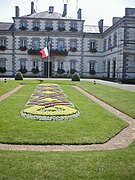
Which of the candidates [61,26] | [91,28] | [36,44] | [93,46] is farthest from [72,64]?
[91,28]

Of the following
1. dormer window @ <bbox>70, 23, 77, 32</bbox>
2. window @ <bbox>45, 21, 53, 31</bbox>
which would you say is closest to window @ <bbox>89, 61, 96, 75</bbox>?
dormer window @ <bbox>70, 23, 77, 32</bbox>

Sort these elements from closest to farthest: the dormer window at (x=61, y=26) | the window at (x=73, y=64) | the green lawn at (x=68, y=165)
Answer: the green lawn at (x=68, y=165) < the dormer window at (x=61, y=26) < the window at (x=73, y=64)

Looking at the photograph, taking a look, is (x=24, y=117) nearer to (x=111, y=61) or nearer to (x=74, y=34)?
(x=111, y=61)

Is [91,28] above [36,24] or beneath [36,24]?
beneath

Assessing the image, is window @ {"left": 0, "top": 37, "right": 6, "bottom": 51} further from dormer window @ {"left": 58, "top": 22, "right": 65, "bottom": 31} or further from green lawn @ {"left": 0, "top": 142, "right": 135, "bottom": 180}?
green lawn @ {"left": 0, "top": 142, "right": 135, "bottom": 180}

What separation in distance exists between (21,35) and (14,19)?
9.33 feet

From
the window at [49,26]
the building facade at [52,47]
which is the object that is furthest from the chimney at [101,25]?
the window at [49,26]

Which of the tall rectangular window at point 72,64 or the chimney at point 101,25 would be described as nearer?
the tall rectangular window at point 72,64

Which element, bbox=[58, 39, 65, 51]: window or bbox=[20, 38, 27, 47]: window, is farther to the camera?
bbox=[58, 39, 65, 51]: window

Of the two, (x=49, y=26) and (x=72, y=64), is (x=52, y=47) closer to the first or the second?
(x=49, y=26)

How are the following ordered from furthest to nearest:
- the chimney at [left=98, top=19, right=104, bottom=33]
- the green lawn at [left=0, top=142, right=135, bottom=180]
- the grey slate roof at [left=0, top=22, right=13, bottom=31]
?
the chimney at [left=98, top=19, right=104, bottom=33], the grey slate roof at [left=0, top=22, right=13, bottom=31], the green lawn at [left=0, top=142, right=135, bottom=180]

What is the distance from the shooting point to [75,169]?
488cm

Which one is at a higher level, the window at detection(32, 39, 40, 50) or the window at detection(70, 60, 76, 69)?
the window at detection(32, 39, 40, 50)

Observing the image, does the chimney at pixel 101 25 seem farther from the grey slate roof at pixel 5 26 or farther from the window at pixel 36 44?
the grey slate roof at pixel 5 26
